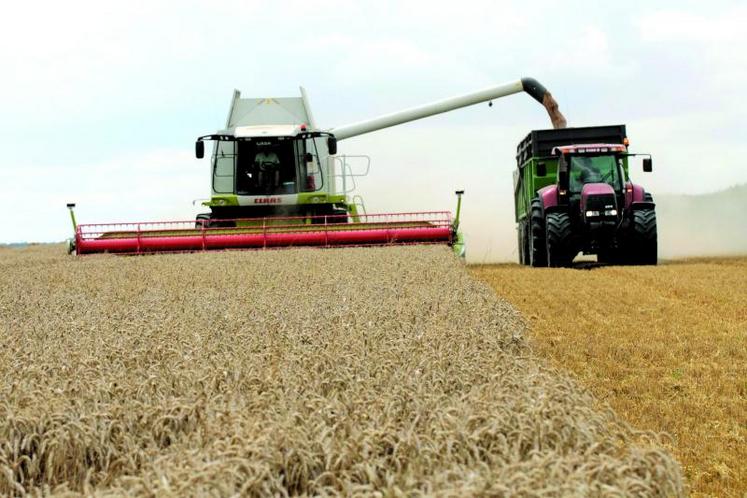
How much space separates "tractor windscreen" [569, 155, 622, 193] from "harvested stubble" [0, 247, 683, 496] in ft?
28.1

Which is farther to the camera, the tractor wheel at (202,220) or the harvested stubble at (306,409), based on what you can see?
the tractor wheel at (202,220)

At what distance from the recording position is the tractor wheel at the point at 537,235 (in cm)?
1723

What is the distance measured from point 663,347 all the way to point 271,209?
1186 cm

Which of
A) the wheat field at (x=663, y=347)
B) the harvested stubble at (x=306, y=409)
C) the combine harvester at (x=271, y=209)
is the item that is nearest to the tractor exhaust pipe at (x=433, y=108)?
the combine harvester at (x=271, y=209)

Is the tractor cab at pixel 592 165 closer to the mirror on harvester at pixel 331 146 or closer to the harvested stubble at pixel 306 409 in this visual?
the mirror on harvester at pixel 331 146

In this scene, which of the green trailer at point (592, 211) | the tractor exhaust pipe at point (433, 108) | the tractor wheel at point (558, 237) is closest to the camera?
the green trailer at point (592, 211)

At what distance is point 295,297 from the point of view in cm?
1022

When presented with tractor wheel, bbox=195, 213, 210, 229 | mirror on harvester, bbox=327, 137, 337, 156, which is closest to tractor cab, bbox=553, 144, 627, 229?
mirror on harvester, bbox=327, 137, 337, 156

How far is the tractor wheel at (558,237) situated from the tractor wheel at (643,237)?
1100 mm

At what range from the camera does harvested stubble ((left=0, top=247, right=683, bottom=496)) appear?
11.5 ft

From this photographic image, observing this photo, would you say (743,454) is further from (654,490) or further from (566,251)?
(566,251)

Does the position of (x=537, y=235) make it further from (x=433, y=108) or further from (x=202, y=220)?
(x=433, y=108)

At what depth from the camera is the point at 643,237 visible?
17.1 meters

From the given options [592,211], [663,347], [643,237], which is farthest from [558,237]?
[663,347]
